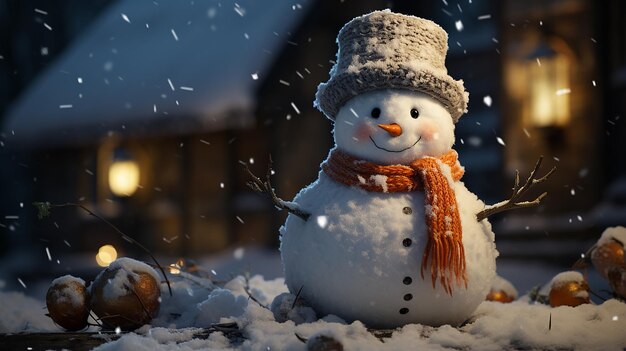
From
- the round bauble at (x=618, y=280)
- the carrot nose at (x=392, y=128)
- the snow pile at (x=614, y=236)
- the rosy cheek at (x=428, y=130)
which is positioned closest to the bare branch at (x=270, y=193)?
the carrot nose at (x=392, y=128)

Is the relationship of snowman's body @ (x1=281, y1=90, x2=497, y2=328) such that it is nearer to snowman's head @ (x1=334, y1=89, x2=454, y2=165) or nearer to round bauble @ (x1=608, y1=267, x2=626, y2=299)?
snowman's head @ (x1=334, y1=89, x2=454, y2=165)

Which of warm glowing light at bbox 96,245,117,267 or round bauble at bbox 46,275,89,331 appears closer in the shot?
round bauble at bbox 46,275,89,331

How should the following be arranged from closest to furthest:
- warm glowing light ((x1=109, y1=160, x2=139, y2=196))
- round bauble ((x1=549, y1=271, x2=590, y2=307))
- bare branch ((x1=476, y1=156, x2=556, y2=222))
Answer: bare branch ((x1=476, y1=156, x2=556, y2=222)), round bauble ((x1=549, y1=271, x2=590, y2=307)), warm glowing light ((x1=109, y1=160, x2=139, y2=196))

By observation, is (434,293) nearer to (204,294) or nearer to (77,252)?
(204,294)

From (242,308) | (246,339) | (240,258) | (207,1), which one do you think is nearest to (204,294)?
(242,308)

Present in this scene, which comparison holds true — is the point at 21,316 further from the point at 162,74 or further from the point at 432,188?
the point at 162,74

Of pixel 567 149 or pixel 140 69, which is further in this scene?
pixel 140 69

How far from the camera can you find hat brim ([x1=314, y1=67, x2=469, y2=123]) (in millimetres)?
3004

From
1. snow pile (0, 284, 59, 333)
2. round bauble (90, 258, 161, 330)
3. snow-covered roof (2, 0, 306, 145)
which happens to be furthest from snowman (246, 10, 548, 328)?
snow-covered roof (2, 0, 306, 145)

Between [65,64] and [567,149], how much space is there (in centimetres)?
1046

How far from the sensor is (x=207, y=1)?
14164 mm

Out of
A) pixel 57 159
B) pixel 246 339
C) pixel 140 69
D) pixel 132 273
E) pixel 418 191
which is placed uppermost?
pixel 140 69

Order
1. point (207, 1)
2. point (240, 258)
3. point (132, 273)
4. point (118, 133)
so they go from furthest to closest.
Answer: point (207, 1) < point (118, 133) < point (240, 258) < point (132, 273)

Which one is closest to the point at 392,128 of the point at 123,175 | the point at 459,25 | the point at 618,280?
the point at 618,280
